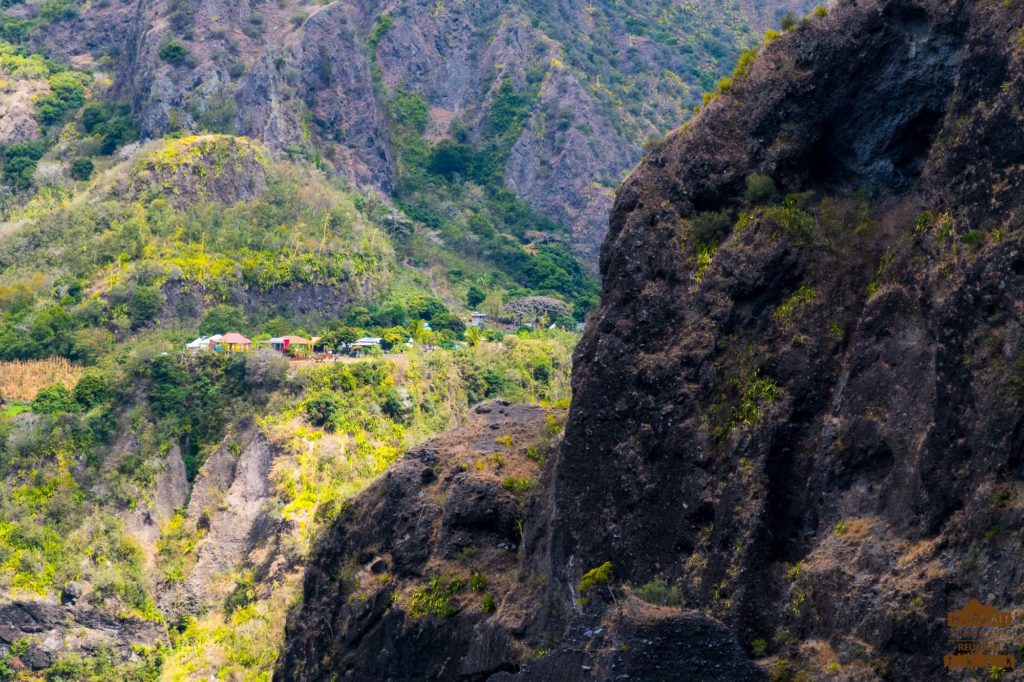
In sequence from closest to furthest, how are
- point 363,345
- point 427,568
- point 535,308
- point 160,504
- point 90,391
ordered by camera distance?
1. point 427,568
2. point 160,504
3. point 90,391
4. point 363,345
5. point 535,308

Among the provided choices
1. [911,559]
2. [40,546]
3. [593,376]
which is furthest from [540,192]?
[911,559]

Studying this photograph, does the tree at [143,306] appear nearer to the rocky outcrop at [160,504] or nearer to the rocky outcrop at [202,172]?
the rocky outcrop at [202,172]

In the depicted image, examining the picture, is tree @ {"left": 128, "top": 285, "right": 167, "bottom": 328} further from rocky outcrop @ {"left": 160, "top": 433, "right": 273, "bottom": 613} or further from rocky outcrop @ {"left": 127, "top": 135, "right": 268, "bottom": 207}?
rocky outcrop @ {"left": 160, "top": 433, "right": 273, "bottom": 613}

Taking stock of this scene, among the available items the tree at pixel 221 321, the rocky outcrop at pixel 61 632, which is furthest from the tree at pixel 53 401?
the rocky outcrop at pixel 61 632

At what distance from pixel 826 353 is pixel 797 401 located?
945mm

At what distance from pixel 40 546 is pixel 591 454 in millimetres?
39721

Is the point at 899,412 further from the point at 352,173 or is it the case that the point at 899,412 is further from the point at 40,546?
the point at 352,173

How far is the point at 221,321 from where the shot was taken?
76.1 m

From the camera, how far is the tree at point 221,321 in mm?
75625

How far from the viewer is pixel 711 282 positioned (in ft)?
85.6

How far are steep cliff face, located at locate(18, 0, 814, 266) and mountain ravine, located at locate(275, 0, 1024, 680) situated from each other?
240 ft

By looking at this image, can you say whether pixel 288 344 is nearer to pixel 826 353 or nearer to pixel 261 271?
pixel 261 271

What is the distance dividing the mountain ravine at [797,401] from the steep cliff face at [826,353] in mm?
45

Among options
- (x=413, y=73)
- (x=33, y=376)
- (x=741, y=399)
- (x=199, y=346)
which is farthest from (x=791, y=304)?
(x=413, y=73)
